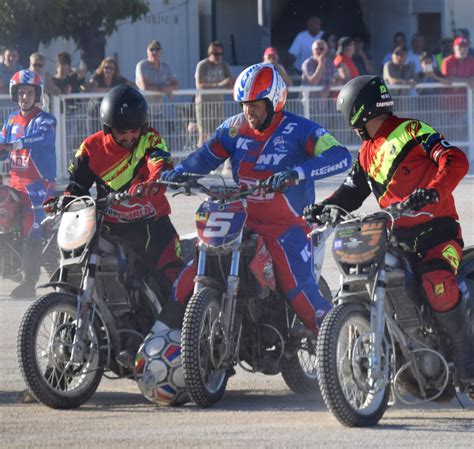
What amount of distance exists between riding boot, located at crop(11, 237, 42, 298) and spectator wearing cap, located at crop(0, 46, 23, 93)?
6.23 metres

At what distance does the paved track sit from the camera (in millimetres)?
6730

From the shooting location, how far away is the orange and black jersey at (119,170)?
847 cm

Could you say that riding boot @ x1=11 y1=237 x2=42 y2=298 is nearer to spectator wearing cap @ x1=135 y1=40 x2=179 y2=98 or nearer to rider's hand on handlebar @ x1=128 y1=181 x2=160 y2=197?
rider's hand on handlebar @ x1=128 y1=181 x2=160 y2=197

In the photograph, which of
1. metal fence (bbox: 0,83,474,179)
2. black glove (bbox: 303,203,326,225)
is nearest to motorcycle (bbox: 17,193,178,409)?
black glove (bbox: 303,203,326,225)

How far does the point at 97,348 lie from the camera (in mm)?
7797

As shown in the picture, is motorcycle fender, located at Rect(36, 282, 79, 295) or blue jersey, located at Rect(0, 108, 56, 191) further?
blue jersey, located at Rect(0, 108, 56, 191)

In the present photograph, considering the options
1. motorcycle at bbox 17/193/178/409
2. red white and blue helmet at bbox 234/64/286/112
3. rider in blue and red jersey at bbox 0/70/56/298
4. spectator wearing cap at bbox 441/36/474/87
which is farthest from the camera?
spectator wearing cap at bbox 441/36/474/87

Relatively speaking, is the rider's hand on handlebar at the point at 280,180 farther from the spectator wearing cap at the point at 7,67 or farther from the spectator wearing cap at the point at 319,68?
the spectator wearing cap at the point at 319,68

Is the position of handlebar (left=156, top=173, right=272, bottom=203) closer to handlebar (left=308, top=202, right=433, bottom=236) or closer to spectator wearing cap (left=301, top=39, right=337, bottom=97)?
handlebar (left=308, top=202, right=433, bottom=236)

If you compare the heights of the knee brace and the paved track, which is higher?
the knee brace

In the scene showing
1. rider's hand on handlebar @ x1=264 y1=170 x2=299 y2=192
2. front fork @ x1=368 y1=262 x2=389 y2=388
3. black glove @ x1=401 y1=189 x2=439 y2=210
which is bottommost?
front fork @ x1=368 y1=262 x2=389 y2=388

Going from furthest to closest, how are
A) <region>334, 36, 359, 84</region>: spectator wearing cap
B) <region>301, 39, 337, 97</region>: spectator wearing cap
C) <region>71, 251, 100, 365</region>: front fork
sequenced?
<region>334, 36, 359, 84</region>: spectator wearing cap < <region>301, 39, 337, 97</region>: spectator wearing cap < <region>71, 251, 100, 365</region>: front fork

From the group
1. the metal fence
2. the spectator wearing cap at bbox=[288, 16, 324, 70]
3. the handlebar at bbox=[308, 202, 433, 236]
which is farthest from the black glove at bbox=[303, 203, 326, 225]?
the spectator wearing cap at bbox=[288, 16, 324, 70]

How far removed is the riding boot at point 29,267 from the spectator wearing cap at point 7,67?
623cm
